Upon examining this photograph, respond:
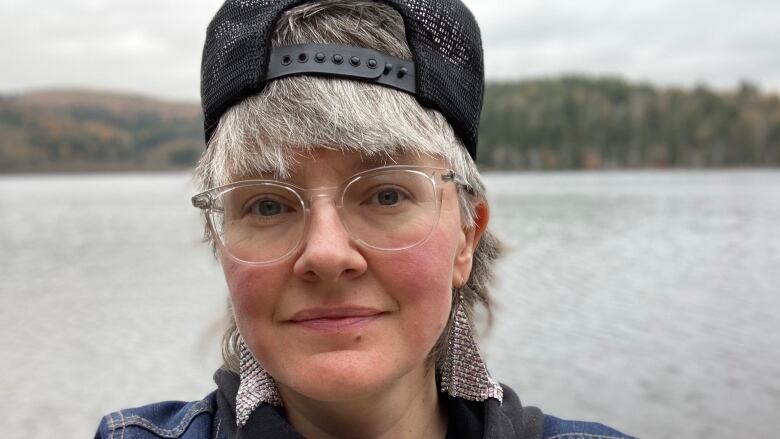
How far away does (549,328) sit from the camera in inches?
664

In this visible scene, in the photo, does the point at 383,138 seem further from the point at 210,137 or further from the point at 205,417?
the point at 205,417

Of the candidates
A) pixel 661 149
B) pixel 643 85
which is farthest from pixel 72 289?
pixel 643 85

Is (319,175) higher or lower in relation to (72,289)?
higher

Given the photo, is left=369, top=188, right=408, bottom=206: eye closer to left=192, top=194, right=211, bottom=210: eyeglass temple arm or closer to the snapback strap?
the snapback strap

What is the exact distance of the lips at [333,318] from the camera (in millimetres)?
1805

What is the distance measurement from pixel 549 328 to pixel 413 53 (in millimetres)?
15636

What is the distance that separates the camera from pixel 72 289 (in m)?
22.8

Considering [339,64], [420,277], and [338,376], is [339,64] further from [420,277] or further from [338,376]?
[338,376]

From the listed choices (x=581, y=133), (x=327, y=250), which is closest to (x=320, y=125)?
(x=327, y=250)

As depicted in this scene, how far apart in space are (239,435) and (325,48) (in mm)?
1046

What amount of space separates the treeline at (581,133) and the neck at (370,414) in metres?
118

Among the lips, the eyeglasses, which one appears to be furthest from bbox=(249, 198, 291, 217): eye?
the lips

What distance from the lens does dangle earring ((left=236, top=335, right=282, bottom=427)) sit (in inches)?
79.8

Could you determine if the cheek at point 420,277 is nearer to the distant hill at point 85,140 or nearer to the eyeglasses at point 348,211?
the eyeglasses at point 348,211
